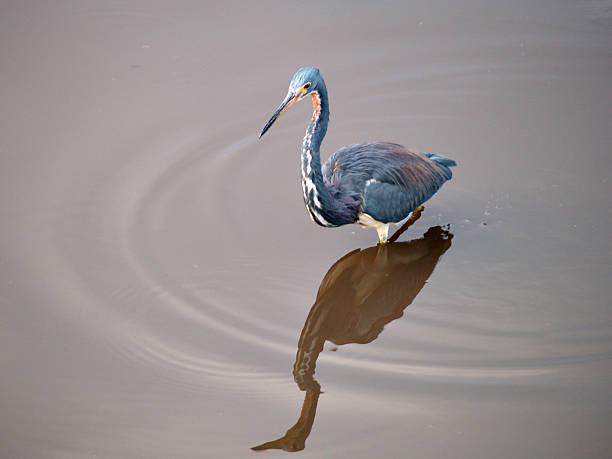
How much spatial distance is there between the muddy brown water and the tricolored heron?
446 mm

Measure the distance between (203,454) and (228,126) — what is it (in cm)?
394

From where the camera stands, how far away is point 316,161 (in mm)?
5594

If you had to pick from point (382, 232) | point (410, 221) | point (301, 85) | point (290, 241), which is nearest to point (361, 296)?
point (382, 232)

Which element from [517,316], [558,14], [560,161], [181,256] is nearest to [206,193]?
[181,256]

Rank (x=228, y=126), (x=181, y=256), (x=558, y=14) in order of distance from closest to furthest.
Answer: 1. (x=181, y=256)
2. (x=228, y=126)
3. (x=558, y=14)

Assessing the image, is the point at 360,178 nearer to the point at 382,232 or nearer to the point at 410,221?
the point at 382,232

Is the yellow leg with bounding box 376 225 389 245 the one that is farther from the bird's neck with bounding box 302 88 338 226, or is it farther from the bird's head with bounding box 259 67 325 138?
the bird's head with bounding box 259 67 325 138

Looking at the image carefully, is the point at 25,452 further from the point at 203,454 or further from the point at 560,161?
the point at 560,161

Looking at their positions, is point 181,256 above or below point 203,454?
above

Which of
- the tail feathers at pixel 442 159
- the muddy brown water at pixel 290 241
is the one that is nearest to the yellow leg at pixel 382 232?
the muddy brown water at pixel 290 241

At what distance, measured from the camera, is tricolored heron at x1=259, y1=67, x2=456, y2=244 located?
556 cm

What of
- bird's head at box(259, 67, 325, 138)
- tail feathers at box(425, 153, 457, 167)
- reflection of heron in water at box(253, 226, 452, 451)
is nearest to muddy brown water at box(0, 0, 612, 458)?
reflection of heron in water at box(253, 226, 452, 451)

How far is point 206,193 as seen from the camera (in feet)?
22.3

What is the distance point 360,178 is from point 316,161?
0.54m
